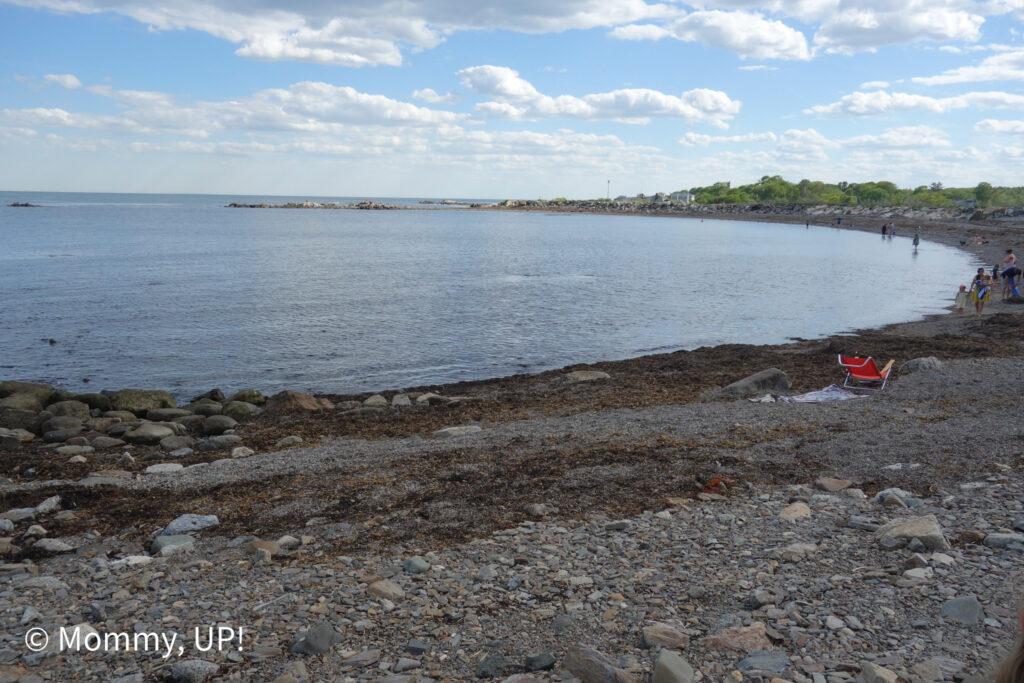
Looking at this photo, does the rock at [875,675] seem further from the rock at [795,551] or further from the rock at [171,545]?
the rock at [171,545]

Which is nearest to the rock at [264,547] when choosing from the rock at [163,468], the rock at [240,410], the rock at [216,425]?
the rock at [163,468]

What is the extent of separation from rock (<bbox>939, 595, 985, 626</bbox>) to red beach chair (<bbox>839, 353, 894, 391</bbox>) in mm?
9530

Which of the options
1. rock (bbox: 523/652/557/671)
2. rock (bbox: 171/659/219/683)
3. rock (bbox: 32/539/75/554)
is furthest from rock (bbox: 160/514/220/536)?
rock (bbox: 523/652/557/671)

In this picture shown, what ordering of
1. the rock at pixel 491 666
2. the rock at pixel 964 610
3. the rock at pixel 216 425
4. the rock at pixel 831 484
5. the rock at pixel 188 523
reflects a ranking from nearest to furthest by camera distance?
the rock at pixel 491 666 → the rock at pixel 964 610 → the rock at pixel 188 523 → the rock at pixel 831 484 → the rock at pixel 216 425

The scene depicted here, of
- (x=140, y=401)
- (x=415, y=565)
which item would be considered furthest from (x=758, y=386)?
(x=140, y=401)

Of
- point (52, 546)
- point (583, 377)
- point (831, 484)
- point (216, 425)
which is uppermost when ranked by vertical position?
point (831, 484)

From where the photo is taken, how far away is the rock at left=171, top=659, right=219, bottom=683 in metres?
4.83

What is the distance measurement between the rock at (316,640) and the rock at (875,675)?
11.3 ft

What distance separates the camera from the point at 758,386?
47.8 ft

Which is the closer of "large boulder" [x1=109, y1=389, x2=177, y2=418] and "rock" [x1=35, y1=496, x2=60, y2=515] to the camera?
"rock" [x1=35, y1=496, x2=60, y2=515]

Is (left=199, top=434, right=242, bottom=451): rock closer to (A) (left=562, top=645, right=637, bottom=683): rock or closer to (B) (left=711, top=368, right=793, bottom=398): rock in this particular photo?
(B) (left=711, top=368, right=793, bottom=398): rock

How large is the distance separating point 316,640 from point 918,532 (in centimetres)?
503

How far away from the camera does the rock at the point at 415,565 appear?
20.9 ft

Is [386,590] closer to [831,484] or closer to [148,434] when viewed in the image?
[831,484]
